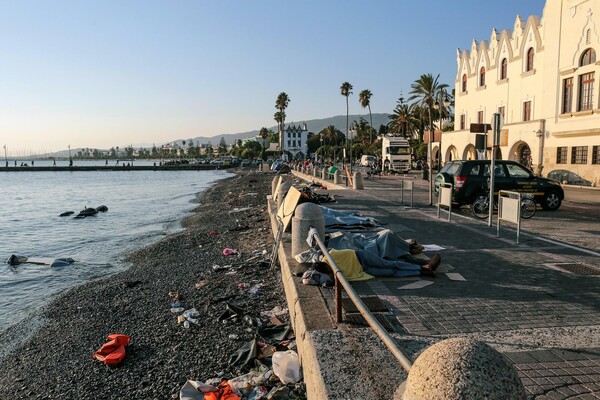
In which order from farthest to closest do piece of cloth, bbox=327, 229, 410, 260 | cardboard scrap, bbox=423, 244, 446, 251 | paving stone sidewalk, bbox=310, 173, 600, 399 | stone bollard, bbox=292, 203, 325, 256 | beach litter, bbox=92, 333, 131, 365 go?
cardboard scrap, bbox=423, 244, 446, 251
stone bollard, bbox=292, 203, 325, 256
piece of cloth, bbox=327, 229, 410, 260
beach litter, bbox=92, 333, 131, 365
paving stone sidewalk, bbox=310, 173, 600, 399

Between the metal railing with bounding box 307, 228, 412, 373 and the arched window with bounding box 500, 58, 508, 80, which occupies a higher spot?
the arched window with bounding box 500, 58, 508, 80

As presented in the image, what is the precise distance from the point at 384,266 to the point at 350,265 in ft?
1.98

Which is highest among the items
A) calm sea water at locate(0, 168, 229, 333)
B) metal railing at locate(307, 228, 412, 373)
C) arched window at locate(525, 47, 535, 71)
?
arched window at locate(525, 47, 535, 71)

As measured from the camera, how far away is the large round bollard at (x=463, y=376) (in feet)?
6.79

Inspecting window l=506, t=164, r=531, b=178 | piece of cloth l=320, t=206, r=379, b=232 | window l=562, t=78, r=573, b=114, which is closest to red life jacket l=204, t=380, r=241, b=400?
piece of cloth l=320, t=206, r=379, b=232

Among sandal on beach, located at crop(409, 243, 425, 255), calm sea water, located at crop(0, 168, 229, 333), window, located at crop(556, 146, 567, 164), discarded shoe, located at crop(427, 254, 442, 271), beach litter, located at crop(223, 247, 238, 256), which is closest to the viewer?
discarded shoe, located at crop(427, 254, 442, 271)

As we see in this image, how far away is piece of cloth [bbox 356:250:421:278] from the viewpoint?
7.07 metres

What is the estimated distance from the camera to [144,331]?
764cm

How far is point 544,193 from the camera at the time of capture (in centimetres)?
1585

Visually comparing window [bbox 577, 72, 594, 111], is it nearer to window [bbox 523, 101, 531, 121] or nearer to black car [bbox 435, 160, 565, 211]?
window [bbox 523, 101, 531, 121]

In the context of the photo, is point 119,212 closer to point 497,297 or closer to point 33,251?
point 33,251

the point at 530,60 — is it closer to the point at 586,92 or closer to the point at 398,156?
the point at 586,92

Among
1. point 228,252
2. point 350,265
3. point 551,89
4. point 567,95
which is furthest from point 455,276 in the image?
point 551,89

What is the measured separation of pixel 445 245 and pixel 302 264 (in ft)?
13.0
